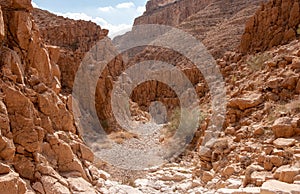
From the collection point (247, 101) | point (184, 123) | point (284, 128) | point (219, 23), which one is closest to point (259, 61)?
point (247, 101)

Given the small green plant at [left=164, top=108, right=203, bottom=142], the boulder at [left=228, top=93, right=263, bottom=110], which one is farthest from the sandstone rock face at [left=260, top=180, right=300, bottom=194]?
the small green plant at [left=164, top=108, right=203, bottom=142]

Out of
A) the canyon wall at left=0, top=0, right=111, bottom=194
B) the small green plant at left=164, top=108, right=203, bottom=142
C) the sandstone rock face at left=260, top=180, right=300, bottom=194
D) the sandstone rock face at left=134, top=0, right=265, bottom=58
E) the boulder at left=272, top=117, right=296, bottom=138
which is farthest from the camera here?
the sandstone rock face at left=134, top=0, right=265, bottom=58

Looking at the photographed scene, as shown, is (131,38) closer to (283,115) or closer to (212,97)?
(212,97)

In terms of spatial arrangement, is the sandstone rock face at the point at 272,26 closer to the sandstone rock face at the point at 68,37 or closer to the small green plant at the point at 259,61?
the small green plant at the point at 259,61

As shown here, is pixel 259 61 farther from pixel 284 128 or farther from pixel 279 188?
pixel 279 188

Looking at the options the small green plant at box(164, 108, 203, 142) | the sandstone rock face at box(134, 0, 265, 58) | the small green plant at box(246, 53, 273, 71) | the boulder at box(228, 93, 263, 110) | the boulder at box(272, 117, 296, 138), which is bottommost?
the small green plant at box(164, 108, 203, 142)

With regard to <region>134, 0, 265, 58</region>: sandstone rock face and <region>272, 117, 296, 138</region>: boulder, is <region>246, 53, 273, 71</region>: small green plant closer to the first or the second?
<region>272, 117, 296, 138</region>: boulder

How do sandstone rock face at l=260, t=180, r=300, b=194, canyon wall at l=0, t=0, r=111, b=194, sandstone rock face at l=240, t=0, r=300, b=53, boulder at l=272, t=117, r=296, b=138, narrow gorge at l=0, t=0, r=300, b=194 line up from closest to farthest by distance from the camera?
sandstone rock face at l=260, t=180, r=300, b=194
canyon wall at l=0, t=0, r=111, b=194
narrow gorge at l=0, t=0, r=300, b=194
boulder at l=272, t=117, r=296, b=138
sandstone rock face at l=240, t=0, r=300, b=53

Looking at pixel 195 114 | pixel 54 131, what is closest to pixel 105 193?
pixel 54 131
